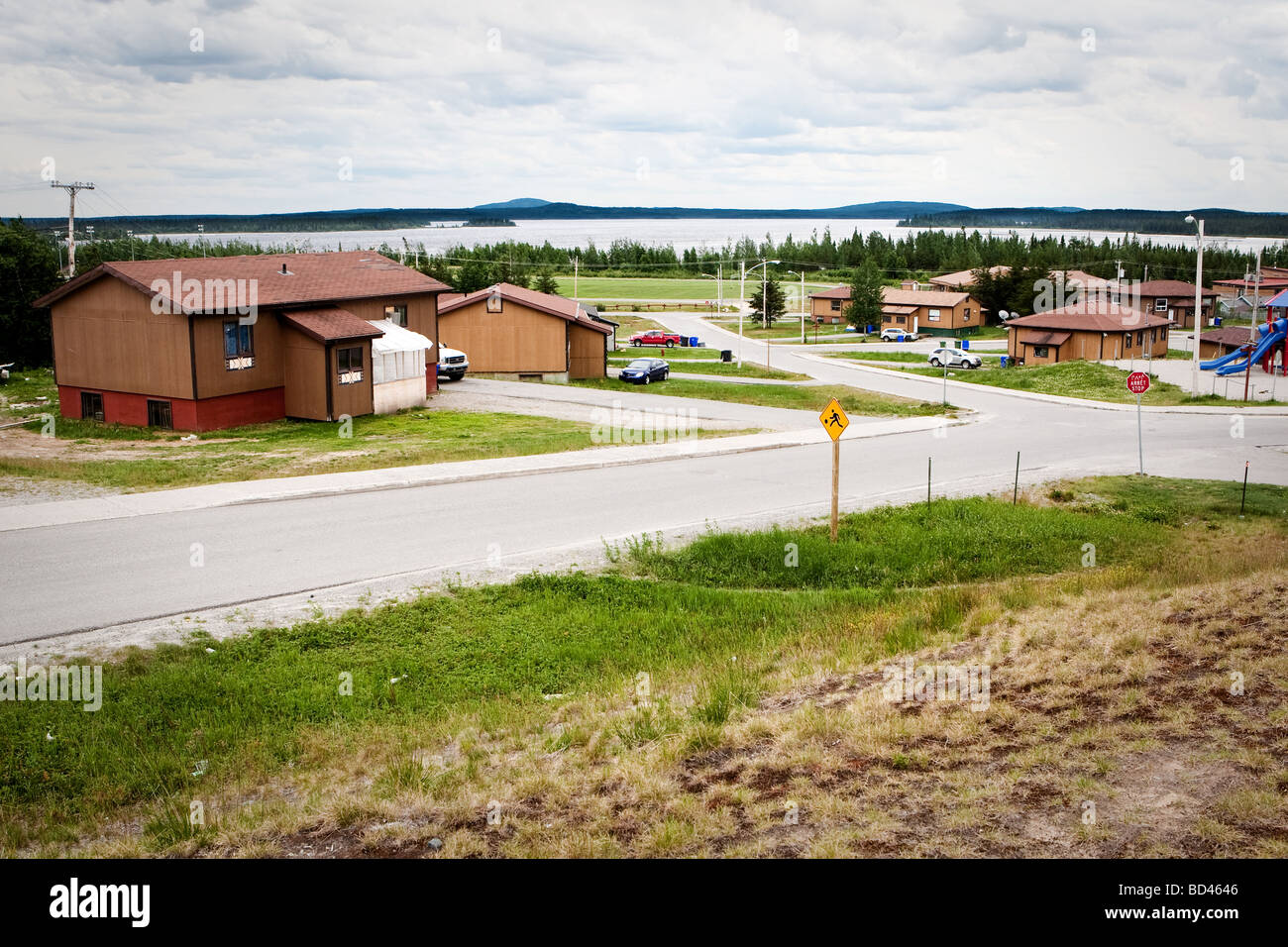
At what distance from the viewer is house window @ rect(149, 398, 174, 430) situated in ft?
109

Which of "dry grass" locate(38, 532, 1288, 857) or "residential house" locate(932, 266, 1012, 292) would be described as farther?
"residential house" locate(932, 266, 1012, 292)

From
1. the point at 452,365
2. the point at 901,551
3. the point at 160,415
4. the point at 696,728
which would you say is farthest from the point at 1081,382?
the point at 696,728

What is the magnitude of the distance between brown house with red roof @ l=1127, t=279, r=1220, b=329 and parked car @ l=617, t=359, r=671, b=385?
224ft

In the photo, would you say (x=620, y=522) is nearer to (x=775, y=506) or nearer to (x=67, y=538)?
(x=775, y=506)

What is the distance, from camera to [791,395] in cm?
4531

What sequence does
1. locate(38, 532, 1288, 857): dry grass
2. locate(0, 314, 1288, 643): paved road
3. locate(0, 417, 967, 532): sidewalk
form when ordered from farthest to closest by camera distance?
locate(0, 417, 967, 532): sidewalk < locate(0, 314, 1288, 643): paved road < locate(38, 532, 1288, 857): dry grass

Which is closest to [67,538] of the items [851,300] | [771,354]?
[771,354]

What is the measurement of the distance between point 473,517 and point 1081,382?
134 ft

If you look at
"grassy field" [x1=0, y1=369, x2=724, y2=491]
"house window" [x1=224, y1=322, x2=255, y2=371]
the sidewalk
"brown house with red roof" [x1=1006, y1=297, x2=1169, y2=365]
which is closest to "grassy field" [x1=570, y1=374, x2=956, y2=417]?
the sidewalk

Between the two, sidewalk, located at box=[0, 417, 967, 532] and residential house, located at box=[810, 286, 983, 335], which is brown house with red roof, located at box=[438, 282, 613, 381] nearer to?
sidewalk, located at box=[0, 417, 967, 532]

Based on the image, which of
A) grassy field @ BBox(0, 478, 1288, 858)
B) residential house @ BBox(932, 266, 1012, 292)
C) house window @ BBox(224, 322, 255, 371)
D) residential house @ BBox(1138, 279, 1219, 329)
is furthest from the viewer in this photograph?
residential house @ BBox(932, 266, 1012, 292)

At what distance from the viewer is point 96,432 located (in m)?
33.0

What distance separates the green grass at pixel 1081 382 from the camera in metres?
46.5
